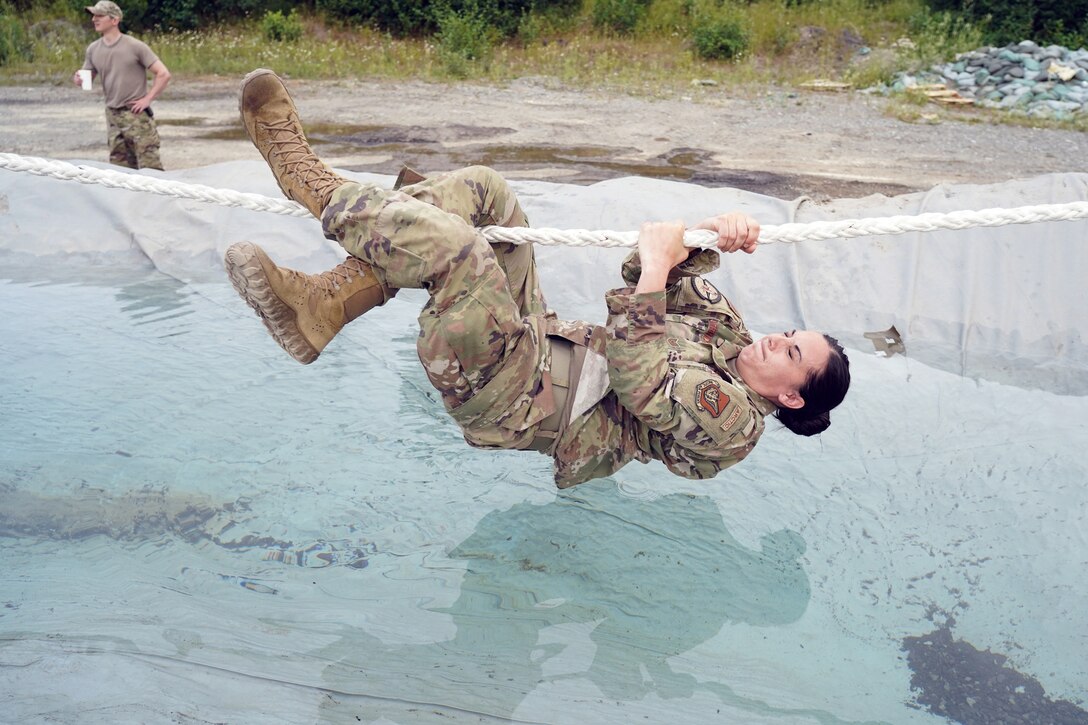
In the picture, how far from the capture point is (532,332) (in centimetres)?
228

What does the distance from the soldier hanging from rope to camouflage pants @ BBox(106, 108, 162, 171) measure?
4.23 m

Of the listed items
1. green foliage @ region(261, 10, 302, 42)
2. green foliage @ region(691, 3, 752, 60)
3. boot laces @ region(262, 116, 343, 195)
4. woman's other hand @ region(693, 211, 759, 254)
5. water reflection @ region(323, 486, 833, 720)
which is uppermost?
green foliage @ region(261, 10, 302, 42)

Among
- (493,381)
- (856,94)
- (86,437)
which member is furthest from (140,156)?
(856,94)

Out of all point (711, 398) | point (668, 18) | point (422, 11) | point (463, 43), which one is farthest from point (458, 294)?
point (422, 11)

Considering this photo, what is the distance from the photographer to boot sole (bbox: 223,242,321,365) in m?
2.05

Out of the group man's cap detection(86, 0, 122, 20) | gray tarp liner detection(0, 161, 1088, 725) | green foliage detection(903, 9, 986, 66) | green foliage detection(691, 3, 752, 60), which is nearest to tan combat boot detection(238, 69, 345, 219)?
gray tarp liner detection(0, 161, 1088, 725)

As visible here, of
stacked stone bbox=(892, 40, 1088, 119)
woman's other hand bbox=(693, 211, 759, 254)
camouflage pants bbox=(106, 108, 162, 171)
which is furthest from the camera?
stacked stone bbox=(892, 40, 1088, 119)

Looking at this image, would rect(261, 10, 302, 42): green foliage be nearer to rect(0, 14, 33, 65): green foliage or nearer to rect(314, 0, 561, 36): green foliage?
rect(314, 0, 561, 36): green foliage

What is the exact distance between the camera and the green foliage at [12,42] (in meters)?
10.8

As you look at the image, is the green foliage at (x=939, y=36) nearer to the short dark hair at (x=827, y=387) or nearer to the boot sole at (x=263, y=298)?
the short dark hair at (x=827, y=387)

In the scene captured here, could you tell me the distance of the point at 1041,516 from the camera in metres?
2.91

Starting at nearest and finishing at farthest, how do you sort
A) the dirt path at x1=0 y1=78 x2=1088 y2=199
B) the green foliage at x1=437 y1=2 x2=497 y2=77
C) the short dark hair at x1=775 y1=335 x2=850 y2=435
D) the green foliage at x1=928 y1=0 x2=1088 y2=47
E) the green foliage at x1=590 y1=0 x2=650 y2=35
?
1. the short dark hair at x1=775 y1=335 x2=850 y2=435
2. the dirt path at x1=0 y1=78 x2=1088 y2=199
3. the green foliage at x1=437 y1=2 x2=497 y2=77
4. the green foliage at x1=928 y1=0 x2=1088 y2=47
5. the green foliage at x1=590 y1=0 x2=650 y2=35

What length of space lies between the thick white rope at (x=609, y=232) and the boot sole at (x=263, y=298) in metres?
0.21

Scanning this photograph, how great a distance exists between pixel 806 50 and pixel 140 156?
334 inches
